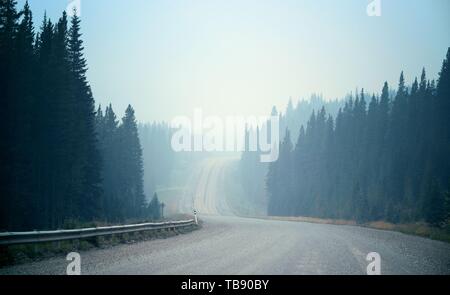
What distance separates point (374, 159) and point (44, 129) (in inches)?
2559

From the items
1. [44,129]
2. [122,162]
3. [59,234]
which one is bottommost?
[59,234]

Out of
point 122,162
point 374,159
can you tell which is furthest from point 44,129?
point 374,159

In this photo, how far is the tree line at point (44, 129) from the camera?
29.2 meters

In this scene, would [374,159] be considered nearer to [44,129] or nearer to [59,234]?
[44,129]

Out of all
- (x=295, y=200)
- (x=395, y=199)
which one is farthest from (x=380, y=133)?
(x=295, y=200)

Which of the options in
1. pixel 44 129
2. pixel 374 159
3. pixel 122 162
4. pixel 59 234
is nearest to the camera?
pixel 59 234

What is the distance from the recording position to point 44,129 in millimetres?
32281

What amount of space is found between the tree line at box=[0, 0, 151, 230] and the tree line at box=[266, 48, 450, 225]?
116 feet

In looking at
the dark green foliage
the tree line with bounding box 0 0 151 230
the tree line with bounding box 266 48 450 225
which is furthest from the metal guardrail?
the tree line with bounding box 266 48 450 225

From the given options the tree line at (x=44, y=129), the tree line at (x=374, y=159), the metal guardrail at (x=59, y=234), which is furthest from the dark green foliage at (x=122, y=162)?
the metal guardrail at (x=59, y=234)
